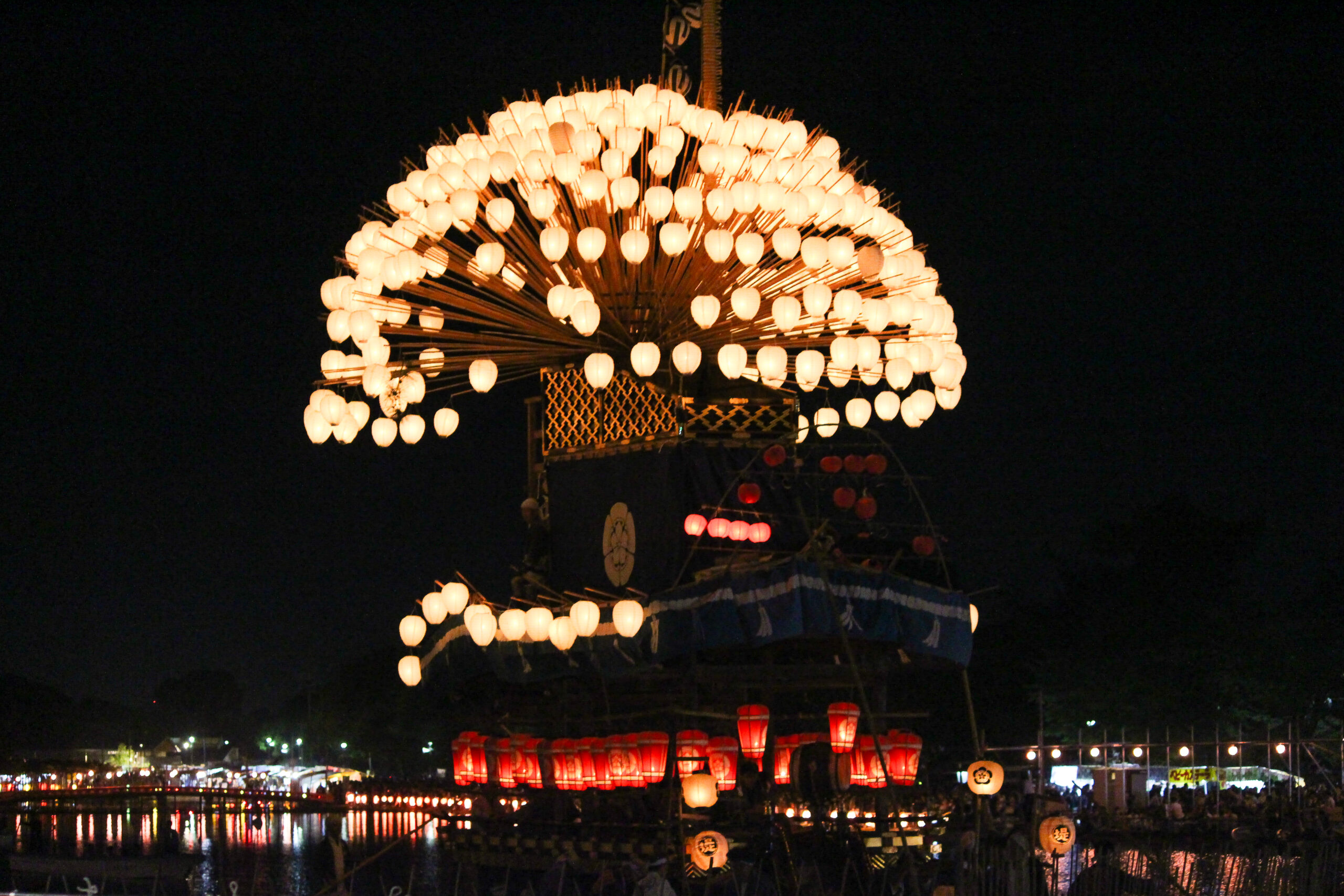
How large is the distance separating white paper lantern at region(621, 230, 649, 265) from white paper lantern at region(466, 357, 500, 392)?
1.98m

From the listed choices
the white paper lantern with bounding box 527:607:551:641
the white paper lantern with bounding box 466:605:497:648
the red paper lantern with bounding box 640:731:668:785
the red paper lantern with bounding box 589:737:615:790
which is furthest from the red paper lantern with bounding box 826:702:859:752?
the white paper lantern with bounding box 466:605:497:648

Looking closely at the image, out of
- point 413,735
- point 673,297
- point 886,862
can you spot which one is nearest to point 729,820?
point 886,862

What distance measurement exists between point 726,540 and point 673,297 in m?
2.95

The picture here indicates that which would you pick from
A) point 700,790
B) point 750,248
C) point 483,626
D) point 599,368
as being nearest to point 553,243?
point 599,368

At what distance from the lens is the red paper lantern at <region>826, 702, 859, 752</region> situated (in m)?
16.7

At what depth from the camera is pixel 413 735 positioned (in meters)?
54.6

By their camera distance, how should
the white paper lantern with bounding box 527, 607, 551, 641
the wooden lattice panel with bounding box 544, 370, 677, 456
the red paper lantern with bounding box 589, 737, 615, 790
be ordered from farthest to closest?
the wooden lattice panel with bounding box 544, 370, 677, 456, the red paper lantern with bounding box 589, 737, 615, 790, the white paper lantern with bounding box 527, 607, 551, 641

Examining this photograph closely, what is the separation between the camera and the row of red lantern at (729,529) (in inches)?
661

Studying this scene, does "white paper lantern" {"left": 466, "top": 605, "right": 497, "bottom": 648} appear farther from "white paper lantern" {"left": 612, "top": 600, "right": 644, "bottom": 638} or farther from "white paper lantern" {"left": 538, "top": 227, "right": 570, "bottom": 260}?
"white paper lantern" {"left": 538, "top": 227, "right": 570, "bottom": 260}

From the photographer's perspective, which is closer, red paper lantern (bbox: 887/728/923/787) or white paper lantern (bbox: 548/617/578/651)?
white paper lantern (bbox: 548/617/578/651)

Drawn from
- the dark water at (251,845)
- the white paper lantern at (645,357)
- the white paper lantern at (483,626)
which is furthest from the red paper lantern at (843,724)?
the dark water at (251,845)

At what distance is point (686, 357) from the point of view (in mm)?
15898

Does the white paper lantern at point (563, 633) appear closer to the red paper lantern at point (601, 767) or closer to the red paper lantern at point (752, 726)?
the red paper lantern at point (601, 767)

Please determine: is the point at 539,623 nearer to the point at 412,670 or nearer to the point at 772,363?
the point at 412,670
